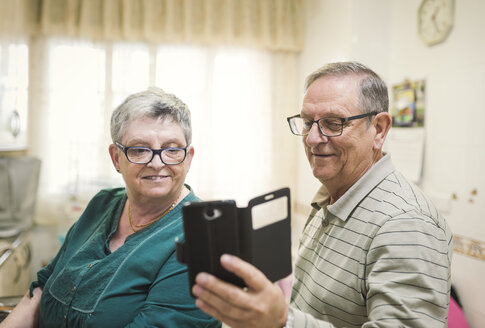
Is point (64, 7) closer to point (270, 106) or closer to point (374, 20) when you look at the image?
point (270, 106)

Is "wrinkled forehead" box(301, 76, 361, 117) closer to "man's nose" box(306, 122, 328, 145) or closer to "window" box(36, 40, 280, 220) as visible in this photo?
"man's nose" box(306, 122, 328, 145)

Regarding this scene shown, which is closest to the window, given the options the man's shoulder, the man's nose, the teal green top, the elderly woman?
the elderly woman

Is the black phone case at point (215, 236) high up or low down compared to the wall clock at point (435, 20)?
down

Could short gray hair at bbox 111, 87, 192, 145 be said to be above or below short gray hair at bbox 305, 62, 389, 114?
below

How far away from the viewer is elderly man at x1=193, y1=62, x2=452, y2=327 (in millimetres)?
536

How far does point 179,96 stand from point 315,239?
235 cm

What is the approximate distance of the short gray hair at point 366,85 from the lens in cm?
94

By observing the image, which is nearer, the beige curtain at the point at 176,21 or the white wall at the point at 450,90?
the white wall at the point at 450,90

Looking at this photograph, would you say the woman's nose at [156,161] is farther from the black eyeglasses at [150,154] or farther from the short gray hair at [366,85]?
the short gray hair at [366,85]

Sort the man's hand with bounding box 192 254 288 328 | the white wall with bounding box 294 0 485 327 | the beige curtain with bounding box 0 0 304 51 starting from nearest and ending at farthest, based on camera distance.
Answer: the man's hand with bounding box 192 254 288 328, the white wall with bounding box 294 0 485 327, the beige curtain with bounding box 0 0 304 51

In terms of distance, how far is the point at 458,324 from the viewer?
1.63 metres

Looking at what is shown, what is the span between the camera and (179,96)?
10.2ft

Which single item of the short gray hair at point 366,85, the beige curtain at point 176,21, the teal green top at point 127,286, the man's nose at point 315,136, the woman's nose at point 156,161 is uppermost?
the beige curtain at point 176,21

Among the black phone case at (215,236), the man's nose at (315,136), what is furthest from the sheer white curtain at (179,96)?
the black phone case at (215,236)
